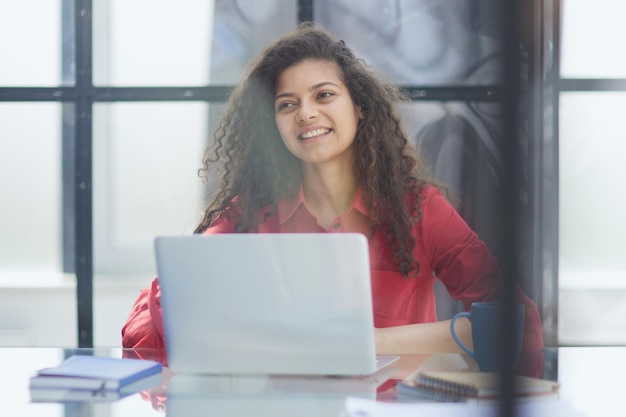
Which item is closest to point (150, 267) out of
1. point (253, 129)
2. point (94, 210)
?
point (94, 210)

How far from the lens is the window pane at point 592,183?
270cm

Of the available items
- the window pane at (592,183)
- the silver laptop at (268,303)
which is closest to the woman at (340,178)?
the silver laptop at (268,303)

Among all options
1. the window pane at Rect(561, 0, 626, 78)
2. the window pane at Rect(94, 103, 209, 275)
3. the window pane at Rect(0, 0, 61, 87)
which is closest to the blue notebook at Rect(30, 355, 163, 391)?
the window pane at Rect(94, 103, 209, 275)

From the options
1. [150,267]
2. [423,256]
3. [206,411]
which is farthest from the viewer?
[150,267]

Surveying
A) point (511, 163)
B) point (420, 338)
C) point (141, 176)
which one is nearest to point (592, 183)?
point (420, 338)

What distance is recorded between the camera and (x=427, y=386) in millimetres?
1054

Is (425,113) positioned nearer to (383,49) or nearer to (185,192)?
(383,49)

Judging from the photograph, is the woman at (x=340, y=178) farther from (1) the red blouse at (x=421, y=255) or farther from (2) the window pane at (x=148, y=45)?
(2) the window pane at (x=148, y=45)

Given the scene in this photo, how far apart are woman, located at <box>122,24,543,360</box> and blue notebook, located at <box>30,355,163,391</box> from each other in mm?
746

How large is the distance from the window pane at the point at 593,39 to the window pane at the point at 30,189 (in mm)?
1976

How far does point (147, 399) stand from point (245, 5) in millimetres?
1929

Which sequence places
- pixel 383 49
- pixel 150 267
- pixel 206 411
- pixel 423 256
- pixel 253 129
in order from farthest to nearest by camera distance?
pixel 150 267, pixel 383 49, pixel 253 129, pixel 423 256, pixel 206 411

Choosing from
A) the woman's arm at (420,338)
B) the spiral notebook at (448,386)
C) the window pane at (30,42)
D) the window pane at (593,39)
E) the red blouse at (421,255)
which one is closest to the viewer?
the spiral notebook at (448,386)

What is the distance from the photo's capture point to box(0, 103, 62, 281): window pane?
2.83 meters
